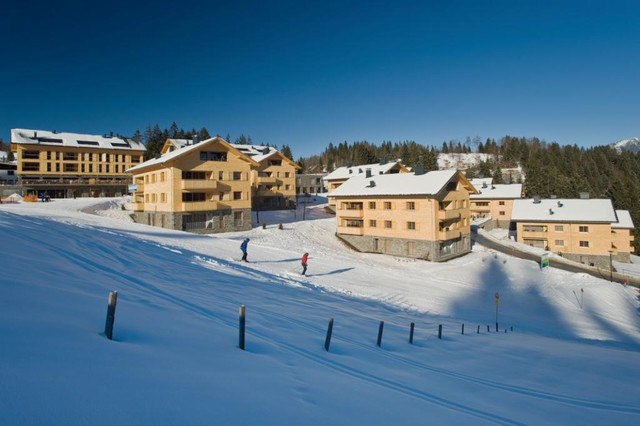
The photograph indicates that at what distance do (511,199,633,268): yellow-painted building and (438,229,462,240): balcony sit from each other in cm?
2026

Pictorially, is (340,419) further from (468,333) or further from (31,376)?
(468,333)

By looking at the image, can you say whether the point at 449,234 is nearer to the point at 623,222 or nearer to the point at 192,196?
the point at 192,196

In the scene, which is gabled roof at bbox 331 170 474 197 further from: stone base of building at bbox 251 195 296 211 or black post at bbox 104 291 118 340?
black post at bbox 104 291 118 340

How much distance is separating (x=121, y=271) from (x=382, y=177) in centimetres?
3993

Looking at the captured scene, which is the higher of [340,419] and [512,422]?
[340,419]

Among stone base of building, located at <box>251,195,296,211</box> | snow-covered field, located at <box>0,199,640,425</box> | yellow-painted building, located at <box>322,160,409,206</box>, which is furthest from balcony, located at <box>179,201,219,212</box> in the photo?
yellow-painted building, located at <box>322,160,409,206</box>

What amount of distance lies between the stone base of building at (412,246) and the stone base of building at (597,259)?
1866 centimetres

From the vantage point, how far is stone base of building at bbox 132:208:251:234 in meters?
41.3

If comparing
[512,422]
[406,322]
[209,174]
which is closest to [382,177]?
[209,174]

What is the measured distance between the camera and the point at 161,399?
449cm

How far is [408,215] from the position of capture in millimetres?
42344

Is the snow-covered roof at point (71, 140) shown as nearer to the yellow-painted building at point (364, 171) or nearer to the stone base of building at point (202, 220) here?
the stone base of building at point (202, 220)

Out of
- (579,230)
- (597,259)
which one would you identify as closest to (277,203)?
(579,230)

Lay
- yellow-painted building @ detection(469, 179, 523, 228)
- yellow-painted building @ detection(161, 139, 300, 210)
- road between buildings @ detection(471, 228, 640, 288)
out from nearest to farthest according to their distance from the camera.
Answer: road between buildings @ detection(471, 228, 640, 288)
yellow-painted building @ detection(161, 139, 300, 210)
yellow-painted building @ detection(469, 179, 523, 228)
